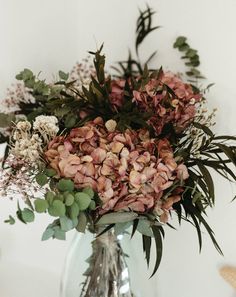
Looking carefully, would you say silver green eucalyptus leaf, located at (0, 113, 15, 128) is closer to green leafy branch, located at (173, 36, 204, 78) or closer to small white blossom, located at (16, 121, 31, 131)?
small white blossom, located at (16, 121, 31, 131)

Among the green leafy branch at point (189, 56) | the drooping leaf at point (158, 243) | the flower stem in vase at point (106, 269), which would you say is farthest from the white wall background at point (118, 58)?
the drooping leaf at point (158, 243)

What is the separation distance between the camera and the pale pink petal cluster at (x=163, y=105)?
1.00m

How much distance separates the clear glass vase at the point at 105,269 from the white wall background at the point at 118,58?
0.10m

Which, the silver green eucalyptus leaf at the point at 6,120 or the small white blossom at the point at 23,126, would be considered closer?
the small white blossom at the point at 23,126

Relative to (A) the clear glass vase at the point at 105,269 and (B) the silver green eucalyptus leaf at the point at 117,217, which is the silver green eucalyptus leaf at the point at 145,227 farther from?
(A) the clear glass vase at the point at 105,269

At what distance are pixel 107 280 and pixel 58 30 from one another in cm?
82

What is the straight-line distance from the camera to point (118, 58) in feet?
4.89

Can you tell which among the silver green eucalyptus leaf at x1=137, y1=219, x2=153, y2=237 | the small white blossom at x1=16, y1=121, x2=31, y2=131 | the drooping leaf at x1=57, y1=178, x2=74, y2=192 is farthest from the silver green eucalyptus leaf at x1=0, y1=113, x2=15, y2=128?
the silver green eucalyptus leaf at x1=137, y1=219, x2=153, y2=237

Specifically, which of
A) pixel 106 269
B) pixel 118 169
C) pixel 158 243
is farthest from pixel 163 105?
pixel 106 269

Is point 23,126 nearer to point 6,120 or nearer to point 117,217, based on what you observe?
point 6,120

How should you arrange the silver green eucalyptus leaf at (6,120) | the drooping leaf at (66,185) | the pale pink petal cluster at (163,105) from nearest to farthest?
the drooping leaf at (66,185), the pale pink petal cluster at (163,105), the silver green eucalyptus leaf at (6,120)

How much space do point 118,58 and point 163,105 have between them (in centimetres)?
54

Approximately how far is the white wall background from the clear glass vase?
0.10 m

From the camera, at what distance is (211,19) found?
1.25 metres
